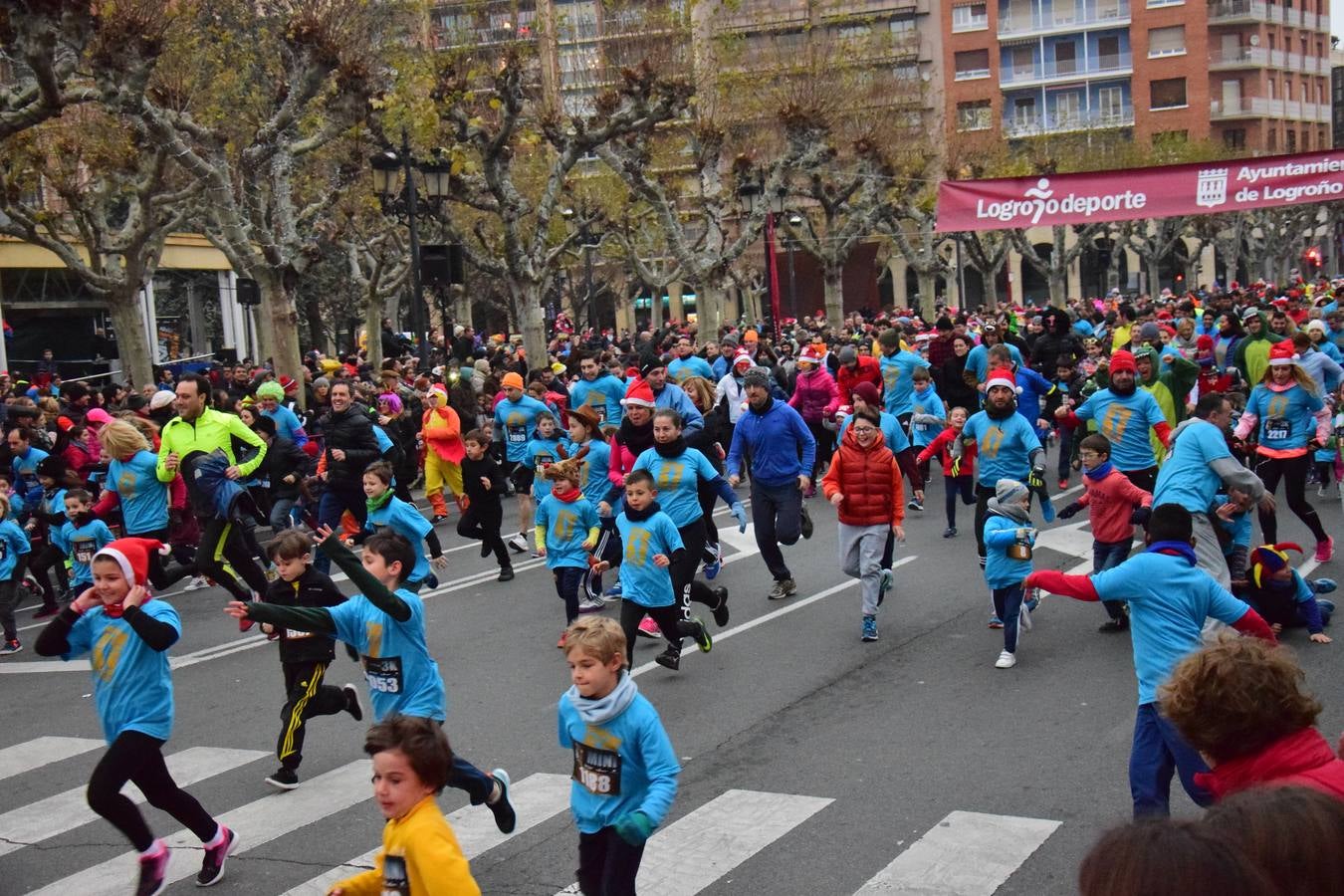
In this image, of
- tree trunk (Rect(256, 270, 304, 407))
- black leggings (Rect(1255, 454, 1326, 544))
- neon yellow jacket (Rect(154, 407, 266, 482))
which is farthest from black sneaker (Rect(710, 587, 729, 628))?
tree trunk (Rect(256, 270, 304, 407))

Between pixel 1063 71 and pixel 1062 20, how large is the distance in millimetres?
2565

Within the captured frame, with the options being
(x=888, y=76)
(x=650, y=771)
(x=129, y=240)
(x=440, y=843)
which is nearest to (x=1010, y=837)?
(x=650, y=771)

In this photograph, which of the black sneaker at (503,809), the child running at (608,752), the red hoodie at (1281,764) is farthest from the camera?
the black sneaker at (503,809)

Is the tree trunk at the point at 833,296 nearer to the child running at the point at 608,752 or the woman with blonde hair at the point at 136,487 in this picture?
the woman with blonde hair at the point at 136,487

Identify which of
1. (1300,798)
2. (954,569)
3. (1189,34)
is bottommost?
(954,569)

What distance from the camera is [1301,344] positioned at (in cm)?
1367

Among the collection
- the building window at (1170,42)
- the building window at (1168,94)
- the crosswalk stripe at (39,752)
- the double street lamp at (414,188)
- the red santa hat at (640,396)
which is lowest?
the crosswalk stripe at (39,752)

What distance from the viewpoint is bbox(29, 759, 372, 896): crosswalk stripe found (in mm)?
6516

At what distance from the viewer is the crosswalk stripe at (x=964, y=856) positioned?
5781 millimetres

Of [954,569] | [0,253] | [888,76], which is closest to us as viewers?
[954,569]

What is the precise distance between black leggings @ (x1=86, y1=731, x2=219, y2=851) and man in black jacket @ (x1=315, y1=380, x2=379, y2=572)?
7.06m

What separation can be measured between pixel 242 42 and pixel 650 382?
17.0 meters

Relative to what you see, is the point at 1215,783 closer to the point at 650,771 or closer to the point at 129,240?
the point at 650,771

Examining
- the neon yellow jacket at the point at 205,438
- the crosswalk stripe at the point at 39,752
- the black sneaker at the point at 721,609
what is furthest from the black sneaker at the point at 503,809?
the neon yellow jacket at the point at 205,438
